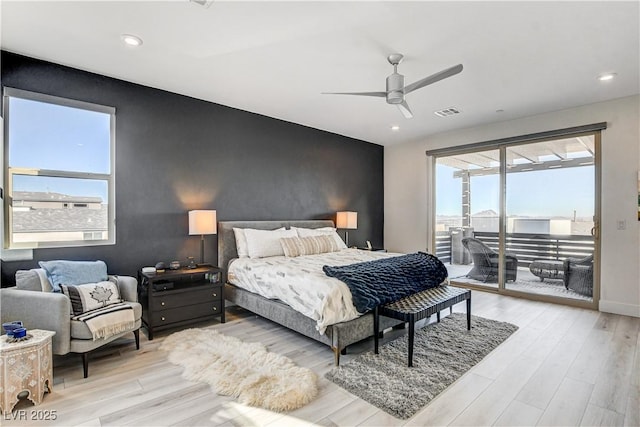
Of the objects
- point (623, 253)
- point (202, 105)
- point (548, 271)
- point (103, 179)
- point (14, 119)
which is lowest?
point (548, 271)

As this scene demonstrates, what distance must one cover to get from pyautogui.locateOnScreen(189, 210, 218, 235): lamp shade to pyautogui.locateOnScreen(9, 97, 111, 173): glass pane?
1.06 m

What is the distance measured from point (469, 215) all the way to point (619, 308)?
2.35 metres

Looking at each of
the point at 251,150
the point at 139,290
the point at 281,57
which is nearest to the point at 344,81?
the point at 281,57

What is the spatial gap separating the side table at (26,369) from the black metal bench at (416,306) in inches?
101

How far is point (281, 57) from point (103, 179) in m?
2.40

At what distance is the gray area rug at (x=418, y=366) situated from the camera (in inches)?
89.2

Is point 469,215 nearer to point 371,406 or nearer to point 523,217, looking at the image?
point 523,217

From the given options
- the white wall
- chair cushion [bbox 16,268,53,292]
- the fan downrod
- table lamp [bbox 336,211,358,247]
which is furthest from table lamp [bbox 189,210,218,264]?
the white wall

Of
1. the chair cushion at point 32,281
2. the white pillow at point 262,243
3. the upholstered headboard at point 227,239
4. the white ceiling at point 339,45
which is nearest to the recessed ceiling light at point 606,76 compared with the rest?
the white ceiling at point 339,45

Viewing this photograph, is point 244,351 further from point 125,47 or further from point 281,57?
point 125,47

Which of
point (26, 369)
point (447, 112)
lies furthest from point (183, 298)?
point (447, 112)

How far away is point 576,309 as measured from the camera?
4395 millimetres

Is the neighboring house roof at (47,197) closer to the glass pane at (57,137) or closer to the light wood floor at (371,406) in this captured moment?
the glass pane at (57,137)

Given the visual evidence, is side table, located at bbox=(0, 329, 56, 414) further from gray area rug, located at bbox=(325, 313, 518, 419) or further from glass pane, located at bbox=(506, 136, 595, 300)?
glass pane, located at bbox=(506, 136, 595, 300)
